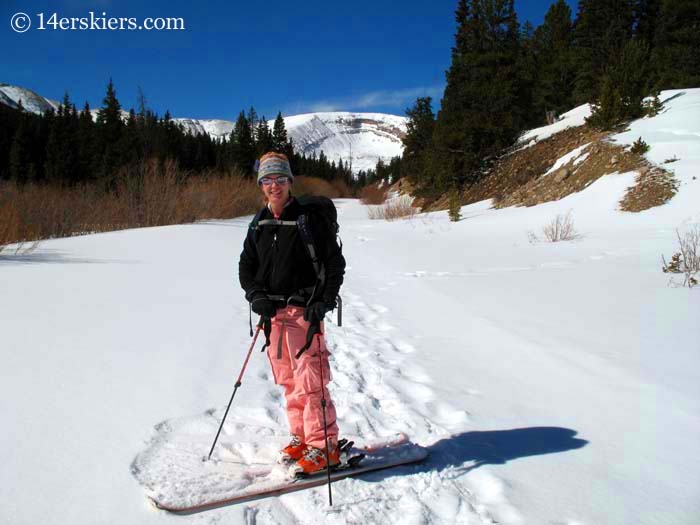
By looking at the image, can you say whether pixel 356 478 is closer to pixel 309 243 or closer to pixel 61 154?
pixel 309 243

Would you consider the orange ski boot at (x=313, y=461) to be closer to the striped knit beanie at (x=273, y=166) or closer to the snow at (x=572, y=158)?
the striped knit beanie at (x=273, y=166)

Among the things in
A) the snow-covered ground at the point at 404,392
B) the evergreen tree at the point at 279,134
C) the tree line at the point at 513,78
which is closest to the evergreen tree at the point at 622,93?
the tree line at the point at 513,78

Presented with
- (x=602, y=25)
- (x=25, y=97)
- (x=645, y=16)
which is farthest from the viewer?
(x=25, y=97)

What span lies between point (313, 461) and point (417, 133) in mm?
30684

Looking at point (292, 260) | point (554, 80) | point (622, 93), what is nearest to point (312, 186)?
point (554, 80)

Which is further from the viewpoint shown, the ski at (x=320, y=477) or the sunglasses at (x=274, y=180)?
→ the sunglasses at (x=274, y=180)

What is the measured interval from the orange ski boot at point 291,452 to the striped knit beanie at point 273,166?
1.43 meters

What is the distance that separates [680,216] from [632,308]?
5937 millimetres

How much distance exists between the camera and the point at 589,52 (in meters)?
21.0

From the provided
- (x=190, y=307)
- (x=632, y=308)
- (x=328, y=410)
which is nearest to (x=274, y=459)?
(x=328, y=410)

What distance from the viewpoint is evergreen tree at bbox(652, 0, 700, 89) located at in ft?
61.8

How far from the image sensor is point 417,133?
30.9 metres

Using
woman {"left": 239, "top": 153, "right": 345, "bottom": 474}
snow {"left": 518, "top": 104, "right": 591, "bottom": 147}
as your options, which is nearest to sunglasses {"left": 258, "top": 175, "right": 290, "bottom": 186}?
woman {"left": 239, "top": 153, "right": 345, "bottom": 474}

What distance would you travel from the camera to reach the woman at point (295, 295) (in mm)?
2324
